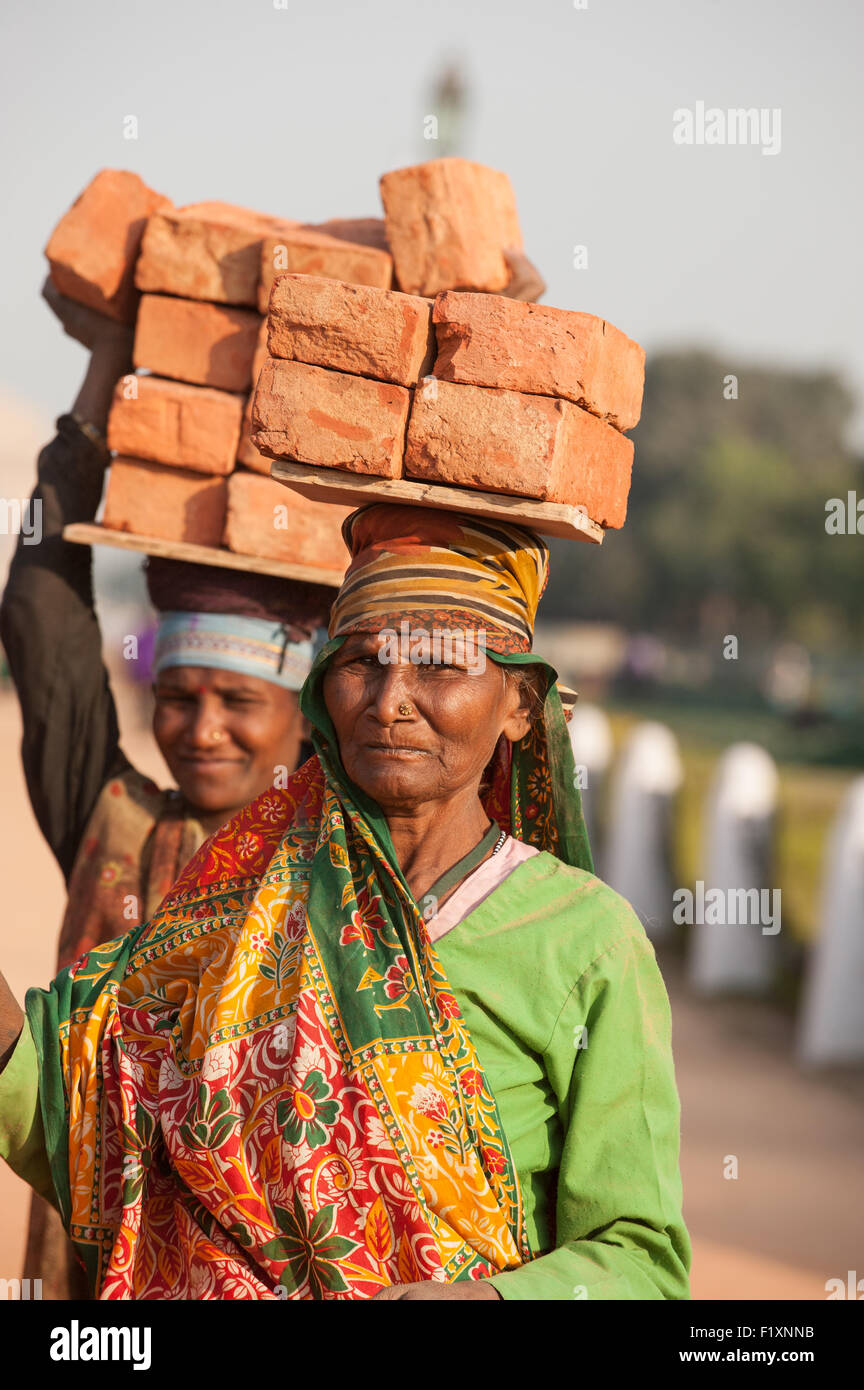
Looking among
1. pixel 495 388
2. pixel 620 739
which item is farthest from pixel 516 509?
pixel 620 739

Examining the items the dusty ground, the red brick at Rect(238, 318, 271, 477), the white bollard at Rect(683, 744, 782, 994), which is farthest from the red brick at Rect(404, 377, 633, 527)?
the white bollard at Rect(683, 744, 782, 994)

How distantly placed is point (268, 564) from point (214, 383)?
0.51 metres

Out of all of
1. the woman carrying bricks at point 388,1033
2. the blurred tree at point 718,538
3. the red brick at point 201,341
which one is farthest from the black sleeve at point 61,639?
the blurred tree at point 718,538

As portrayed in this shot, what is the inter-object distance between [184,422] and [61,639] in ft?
2.24

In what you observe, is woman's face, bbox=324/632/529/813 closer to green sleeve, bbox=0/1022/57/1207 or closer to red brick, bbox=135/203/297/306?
green sleeve, bbox=0/1022/57/1207

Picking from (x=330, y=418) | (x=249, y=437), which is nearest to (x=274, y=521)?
(x=249, y=437)

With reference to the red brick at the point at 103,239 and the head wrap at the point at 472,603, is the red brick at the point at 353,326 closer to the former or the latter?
the head wrap at the point at 472,603

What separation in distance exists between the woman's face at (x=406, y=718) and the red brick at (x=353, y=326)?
1.58 feet

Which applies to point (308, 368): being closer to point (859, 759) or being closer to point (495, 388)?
point (495, 388)

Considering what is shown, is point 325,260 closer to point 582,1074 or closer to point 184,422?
point 184,422

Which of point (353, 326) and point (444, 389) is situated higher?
point (353, 326)

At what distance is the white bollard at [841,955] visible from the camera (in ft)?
35.8

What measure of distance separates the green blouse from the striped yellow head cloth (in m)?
0.49

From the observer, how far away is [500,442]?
2.44 metres
